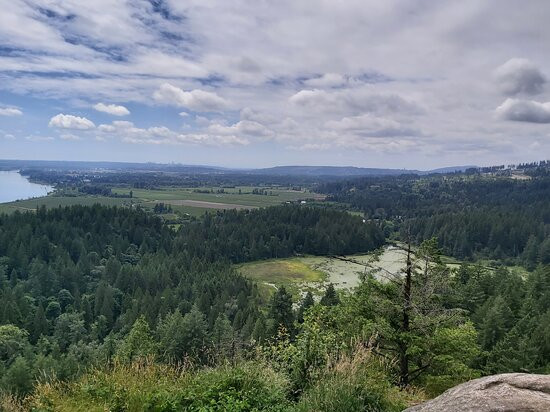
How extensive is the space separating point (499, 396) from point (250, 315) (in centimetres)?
5536

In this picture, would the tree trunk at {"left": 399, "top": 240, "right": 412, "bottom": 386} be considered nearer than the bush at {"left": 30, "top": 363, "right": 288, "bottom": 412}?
No

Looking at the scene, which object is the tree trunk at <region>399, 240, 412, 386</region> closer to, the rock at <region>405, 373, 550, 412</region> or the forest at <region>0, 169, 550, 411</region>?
the forest at <region>0, 169, 550, 411</region>

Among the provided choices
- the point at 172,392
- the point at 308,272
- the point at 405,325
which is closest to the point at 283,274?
the point at 308,272

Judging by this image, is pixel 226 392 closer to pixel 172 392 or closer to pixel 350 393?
pixel 172 392

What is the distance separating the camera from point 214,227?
146375 millimetres

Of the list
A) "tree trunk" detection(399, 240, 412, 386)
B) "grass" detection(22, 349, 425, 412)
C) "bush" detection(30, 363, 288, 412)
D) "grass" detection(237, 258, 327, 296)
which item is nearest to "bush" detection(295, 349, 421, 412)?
"grass" detection(22, 349, 425, 412)

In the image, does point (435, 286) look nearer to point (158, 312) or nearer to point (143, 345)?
point (143, 345)

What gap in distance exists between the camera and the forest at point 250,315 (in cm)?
912

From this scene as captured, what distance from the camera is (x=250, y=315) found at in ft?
197

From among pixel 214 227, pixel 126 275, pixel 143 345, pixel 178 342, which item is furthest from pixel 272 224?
pixel 143 345

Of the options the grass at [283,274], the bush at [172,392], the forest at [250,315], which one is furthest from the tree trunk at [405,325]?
the grass at [283,274]

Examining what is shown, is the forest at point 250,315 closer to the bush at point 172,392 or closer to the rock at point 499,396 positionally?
the bush at point 172,392

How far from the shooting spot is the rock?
637 cm

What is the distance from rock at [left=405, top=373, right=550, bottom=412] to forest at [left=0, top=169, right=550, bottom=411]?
1624mm
